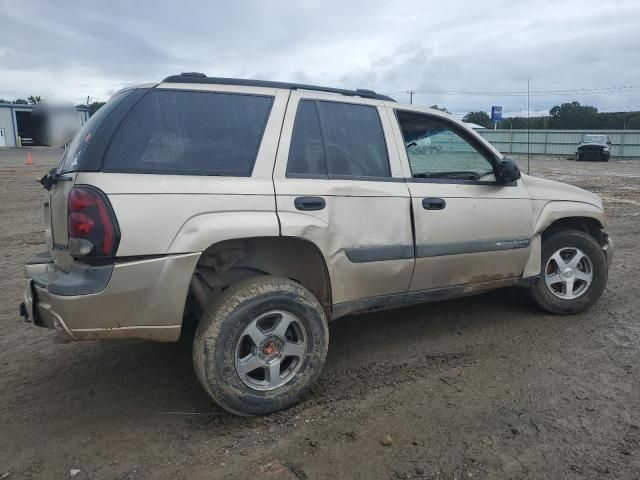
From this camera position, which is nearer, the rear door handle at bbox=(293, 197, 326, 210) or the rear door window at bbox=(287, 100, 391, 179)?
the rear door handle at bbox=(293, 197, 326, 210)

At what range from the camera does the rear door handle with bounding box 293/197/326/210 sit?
10.2 ft

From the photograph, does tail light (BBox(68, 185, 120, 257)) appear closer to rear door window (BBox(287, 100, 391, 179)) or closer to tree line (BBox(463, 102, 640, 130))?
rear door window (BBox(287, 100, 391, 179))

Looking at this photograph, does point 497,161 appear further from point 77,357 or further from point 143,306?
point 77,357

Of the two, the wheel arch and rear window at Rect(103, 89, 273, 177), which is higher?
rear window at Rect(103, 89, 273, 177)

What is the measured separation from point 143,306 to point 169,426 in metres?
0.75

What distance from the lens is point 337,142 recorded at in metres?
3.44

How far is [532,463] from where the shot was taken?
258 centimetres

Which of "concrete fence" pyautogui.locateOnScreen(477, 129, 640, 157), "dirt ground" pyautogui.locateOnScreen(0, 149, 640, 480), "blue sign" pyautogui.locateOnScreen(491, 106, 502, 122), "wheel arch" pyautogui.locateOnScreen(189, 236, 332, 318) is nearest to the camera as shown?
"dirt ground" pyautogui.locateOnScreen(0, 149, 640, 480)

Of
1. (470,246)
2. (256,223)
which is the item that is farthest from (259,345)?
(470,246)

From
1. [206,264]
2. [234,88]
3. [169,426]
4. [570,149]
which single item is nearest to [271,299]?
[206,264]

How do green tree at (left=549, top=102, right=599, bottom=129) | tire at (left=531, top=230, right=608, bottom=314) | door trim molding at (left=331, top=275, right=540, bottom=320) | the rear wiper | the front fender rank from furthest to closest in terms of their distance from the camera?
green tree at (left=549, top=102, right=599, bottom=129)
tire at (left=531, top=230, right=608, bottom=314)
the front fender
door trim molding at (left=331, top=275, right=540, bottom=320)
the rear wiper

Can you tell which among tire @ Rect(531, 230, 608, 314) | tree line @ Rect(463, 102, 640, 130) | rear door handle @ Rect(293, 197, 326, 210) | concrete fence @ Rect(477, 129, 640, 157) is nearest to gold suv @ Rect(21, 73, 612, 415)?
rear door handle @ Rect(293, 197, 326, 210)

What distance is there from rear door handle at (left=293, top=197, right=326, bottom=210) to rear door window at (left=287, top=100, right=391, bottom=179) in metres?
0.17

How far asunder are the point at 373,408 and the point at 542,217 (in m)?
2.27
